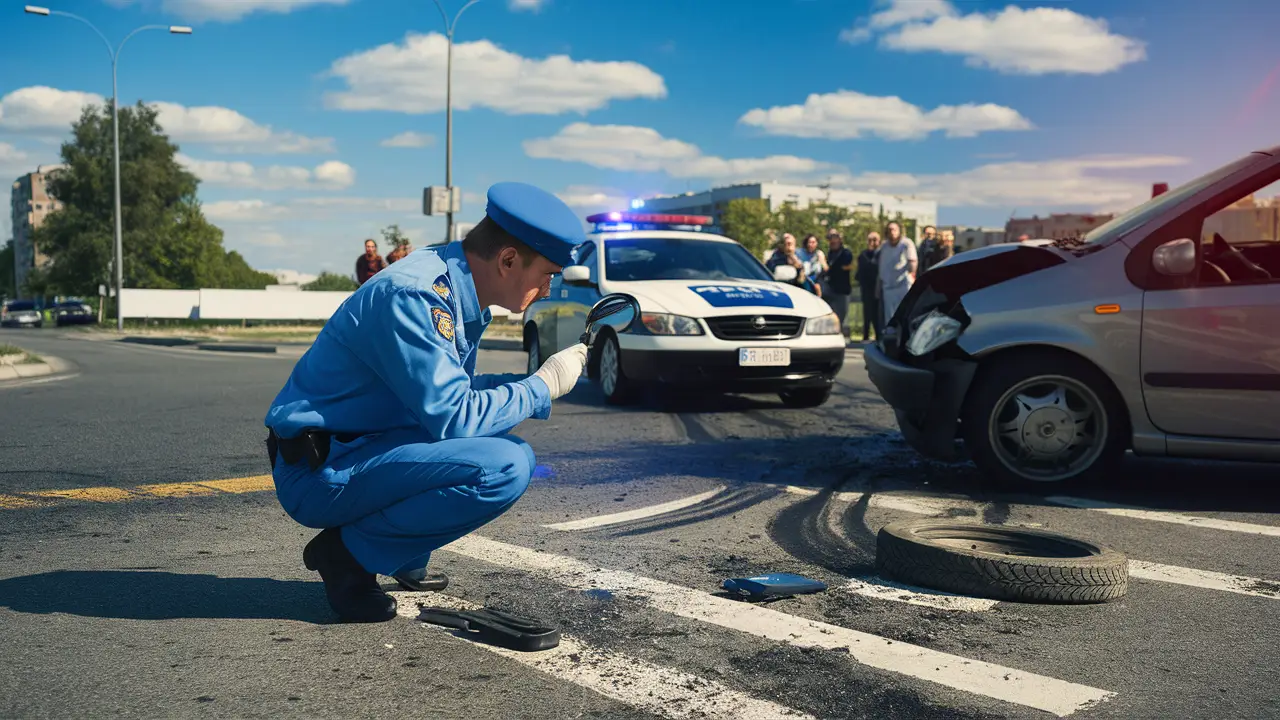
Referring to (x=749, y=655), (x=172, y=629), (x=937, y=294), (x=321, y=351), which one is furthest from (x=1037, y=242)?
(x=172, y=629)

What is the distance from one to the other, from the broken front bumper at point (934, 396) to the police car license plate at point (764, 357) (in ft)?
10.5

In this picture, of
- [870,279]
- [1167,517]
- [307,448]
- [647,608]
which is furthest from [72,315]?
[647,608]

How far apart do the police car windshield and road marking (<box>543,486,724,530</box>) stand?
518 cm

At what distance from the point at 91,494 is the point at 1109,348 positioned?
214 inches

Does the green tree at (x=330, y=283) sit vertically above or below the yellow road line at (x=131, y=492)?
above

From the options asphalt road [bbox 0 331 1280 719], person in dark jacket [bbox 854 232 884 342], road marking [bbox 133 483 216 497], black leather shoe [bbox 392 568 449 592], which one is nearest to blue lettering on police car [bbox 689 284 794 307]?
asphalt road [bbox 0 331 1280 719]

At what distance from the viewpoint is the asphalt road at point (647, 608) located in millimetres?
2941

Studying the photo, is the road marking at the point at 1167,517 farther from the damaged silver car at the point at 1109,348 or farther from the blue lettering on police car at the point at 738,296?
the blue lettering on police car at the point at 738,296

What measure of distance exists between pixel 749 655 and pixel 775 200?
496ft

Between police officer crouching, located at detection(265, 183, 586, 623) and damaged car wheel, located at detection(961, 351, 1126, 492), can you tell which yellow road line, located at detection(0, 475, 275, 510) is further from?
damaged car wheel, located at detection(961, 351, 1126, 492)

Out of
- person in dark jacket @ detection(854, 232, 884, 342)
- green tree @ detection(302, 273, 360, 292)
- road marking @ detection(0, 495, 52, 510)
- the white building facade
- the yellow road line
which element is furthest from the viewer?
the white building facade

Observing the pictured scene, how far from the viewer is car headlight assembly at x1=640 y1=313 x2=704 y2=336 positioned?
9844mm

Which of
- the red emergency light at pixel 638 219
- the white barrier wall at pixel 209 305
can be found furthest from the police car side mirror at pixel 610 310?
the white barrier wall at pixel 209 305

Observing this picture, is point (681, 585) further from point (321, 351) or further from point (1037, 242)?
point (1037, 242)
